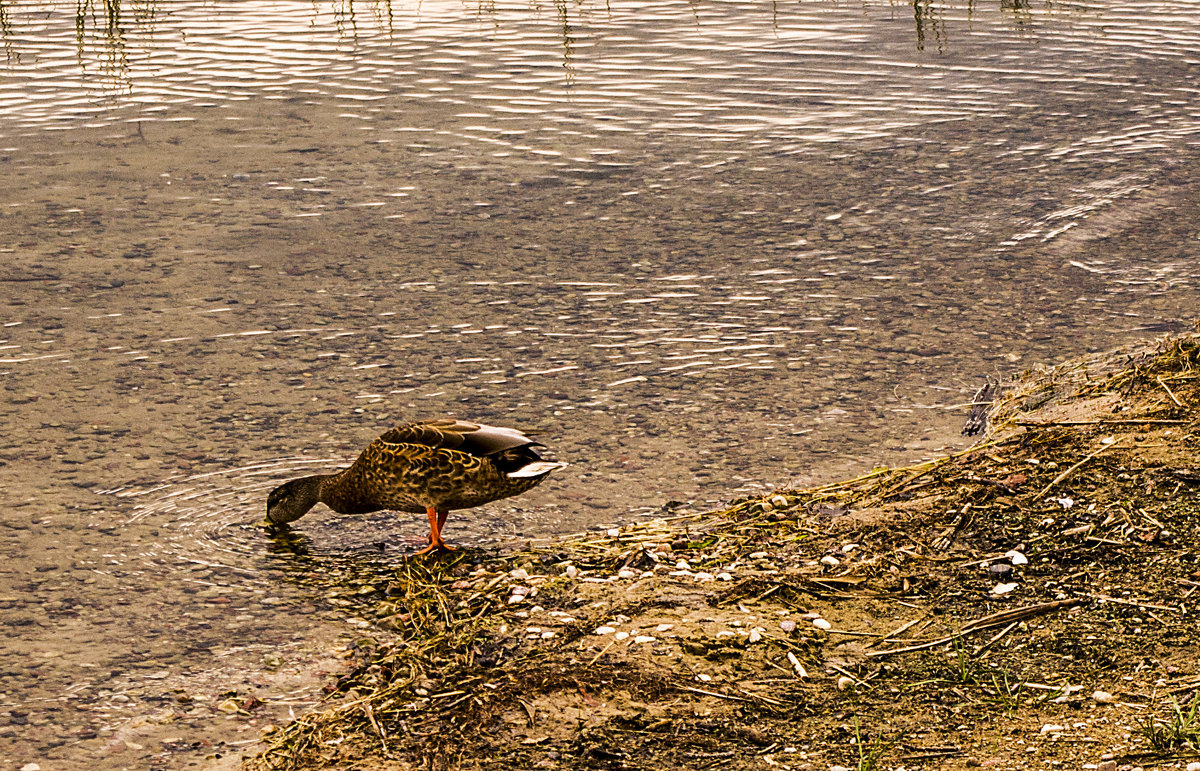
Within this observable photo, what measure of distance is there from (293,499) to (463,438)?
69 centimetres

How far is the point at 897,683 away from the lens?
4.04 m

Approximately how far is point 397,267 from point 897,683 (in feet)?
14.8

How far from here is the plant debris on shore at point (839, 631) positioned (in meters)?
3.79

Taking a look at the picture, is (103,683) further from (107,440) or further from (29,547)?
(107,440)

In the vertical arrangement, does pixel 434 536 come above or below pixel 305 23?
below

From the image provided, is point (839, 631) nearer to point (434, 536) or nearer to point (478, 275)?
point (434, 536)

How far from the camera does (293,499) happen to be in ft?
17.1

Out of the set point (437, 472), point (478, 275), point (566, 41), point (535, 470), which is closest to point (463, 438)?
point (437, 472)

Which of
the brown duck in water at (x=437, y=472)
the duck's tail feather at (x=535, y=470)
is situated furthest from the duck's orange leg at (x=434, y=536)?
the duck's tail feather at (x=535, y=470)

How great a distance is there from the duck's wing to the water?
0.43m

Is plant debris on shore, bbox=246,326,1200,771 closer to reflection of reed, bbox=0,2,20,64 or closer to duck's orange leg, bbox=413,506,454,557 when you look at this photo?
duck's orange leg, bbox=413,506,454,557

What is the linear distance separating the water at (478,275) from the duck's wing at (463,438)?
0.43 metres

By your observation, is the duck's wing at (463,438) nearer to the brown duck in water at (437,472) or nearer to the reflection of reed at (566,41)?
the brown duck in water at (437,472)

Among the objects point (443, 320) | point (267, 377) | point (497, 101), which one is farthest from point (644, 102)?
point (267, 377)
